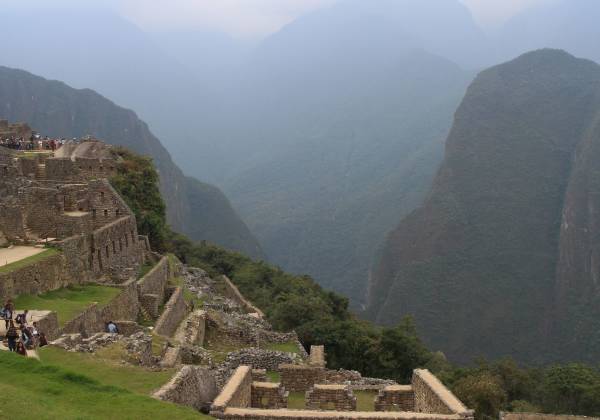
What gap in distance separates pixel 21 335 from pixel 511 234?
354 feet

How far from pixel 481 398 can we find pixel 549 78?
138523mm

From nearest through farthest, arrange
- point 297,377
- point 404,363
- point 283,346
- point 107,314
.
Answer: point 297,377 → point 107,314 → point 283,346 → point 404,363

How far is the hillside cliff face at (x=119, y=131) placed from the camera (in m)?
123

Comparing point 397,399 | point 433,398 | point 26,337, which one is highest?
point 26,337

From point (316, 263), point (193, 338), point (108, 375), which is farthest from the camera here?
point (316, 263)

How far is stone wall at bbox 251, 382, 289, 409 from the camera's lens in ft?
36.3

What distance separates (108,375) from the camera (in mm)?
10227

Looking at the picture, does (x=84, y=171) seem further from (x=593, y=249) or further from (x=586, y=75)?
(x=586, y=75)

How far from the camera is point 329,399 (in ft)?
36.7

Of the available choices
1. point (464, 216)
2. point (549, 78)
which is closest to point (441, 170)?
point (464, 216)

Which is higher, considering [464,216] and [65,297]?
[464,216]

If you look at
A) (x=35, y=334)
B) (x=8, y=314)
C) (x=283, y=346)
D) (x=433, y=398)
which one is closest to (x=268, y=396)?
(x=433, y=398)

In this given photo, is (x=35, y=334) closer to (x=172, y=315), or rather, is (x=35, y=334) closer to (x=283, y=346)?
(x=172, y=315)

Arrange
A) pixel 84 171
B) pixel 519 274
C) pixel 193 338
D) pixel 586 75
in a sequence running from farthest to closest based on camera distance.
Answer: pixel 586 75, pixel 519 274, pixel 84 171, pixel 193 338
